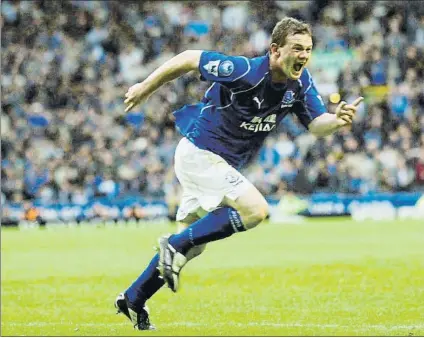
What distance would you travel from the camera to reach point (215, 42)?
101 ft

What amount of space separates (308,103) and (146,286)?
2.13 m

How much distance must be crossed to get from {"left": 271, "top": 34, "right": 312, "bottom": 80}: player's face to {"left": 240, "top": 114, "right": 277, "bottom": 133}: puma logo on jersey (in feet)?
1.59

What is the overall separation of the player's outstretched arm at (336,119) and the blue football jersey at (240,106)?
0.08 meters

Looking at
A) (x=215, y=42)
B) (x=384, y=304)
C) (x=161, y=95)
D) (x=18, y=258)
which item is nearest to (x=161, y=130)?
(x=161, y=95)

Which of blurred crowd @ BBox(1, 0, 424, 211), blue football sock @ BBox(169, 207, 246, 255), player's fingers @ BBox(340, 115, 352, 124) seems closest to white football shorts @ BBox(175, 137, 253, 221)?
blue football sock @ BBox(169, 207, 246, 255)

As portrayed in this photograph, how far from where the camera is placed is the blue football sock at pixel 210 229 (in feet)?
28.6

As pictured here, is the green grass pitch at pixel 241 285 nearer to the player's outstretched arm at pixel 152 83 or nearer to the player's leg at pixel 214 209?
the player's leg at pixel 214 209

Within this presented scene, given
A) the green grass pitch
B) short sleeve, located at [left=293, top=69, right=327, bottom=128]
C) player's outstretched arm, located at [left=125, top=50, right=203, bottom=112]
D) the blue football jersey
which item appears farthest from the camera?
the green grass pitch

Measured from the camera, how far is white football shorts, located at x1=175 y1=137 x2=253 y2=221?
882 cm

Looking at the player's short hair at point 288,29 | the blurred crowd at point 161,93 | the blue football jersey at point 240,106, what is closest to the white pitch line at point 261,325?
the blue football jersey at point 240,106

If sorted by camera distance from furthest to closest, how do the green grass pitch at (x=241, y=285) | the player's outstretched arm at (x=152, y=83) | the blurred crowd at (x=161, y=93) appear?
the blurred crowd at (x=161, y=93)
the green grass pitch at (x=241, y=285)
the player's outstretched arm at (x=152, y=83)

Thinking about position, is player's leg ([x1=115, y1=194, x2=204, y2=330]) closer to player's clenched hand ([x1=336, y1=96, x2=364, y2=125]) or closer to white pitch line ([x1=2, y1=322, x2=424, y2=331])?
white pitch line ([x1=2, y1=322, x2=424, y2=331])

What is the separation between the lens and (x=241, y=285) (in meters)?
13.2

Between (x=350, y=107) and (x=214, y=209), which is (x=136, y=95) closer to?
(x=214, y=209)
